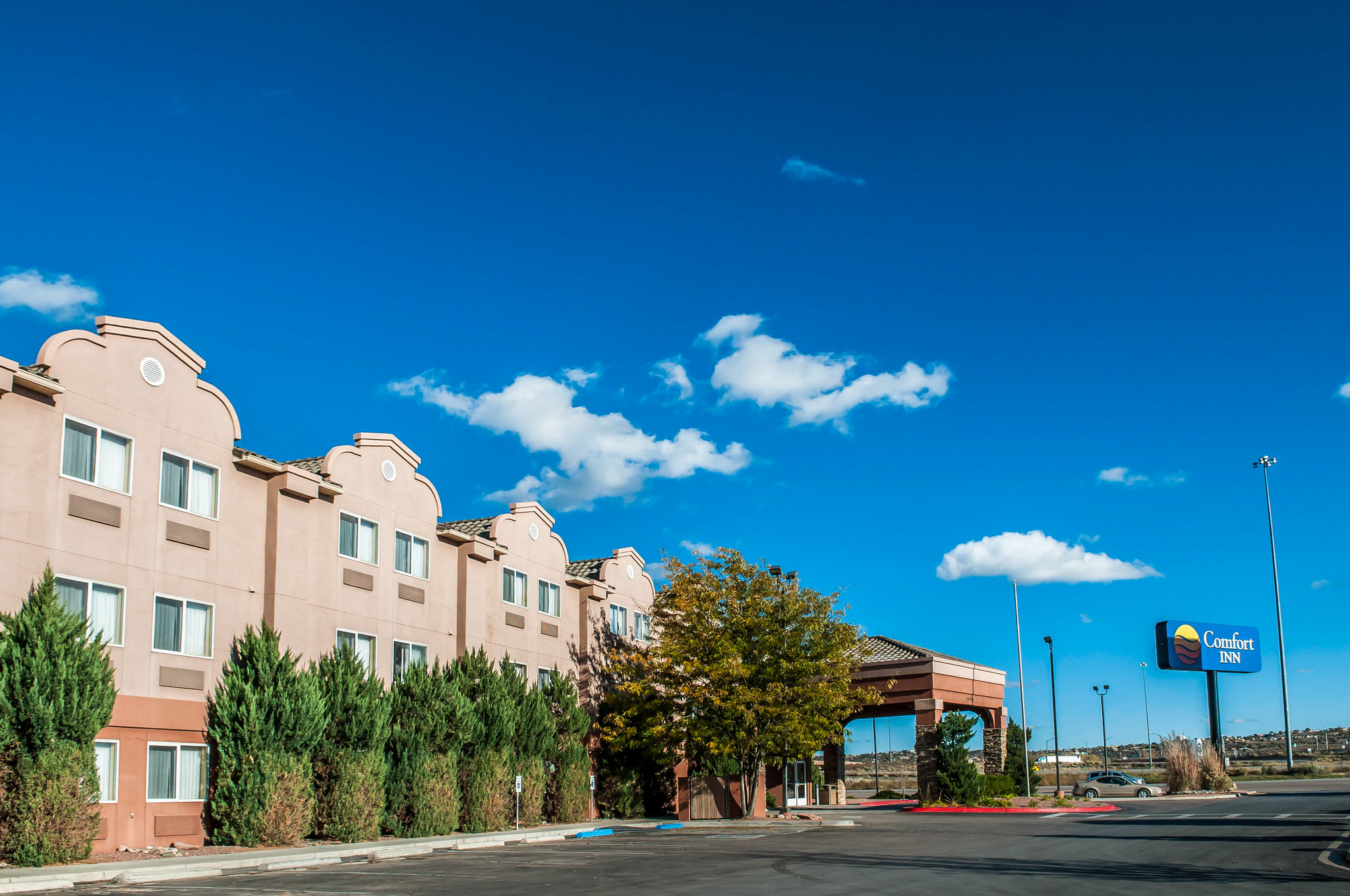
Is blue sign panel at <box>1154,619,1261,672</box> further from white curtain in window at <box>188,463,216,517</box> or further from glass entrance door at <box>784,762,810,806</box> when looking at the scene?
white curtain in window at <box>188,463,216,517</box>

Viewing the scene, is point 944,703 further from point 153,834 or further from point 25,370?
point 25,370

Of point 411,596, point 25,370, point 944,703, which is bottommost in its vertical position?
point 944,703

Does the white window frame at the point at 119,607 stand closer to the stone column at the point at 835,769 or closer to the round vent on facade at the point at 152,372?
the round vent on facade at the point at 152,372

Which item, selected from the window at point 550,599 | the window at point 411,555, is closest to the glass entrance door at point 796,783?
the window at point 550,599

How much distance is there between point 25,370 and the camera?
22.3 metres

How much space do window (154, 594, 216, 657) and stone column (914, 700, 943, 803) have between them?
107 ft

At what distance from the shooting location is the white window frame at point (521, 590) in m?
38.9

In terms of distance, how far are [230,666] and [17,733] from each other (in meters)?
5.92

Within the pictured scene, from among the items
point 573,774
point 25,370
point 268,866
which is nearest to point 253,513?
Answer: point 25,370

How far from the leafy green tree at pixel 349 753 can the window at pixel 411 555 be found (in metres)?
4.29

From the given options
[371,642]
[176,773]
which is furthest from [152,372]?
[371,642]

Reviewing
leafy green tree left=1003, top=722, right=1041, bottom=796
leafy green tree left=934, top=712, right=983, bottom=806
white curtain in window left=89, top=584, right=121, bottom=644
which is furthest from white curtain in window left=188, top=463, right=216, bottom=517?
leafy green tree left=1003, top=722, right=1041, bottom=796

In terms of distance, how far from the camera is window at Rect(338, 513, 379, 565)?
31.5 meters

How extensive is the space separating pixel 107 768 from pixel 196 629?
3.76m
